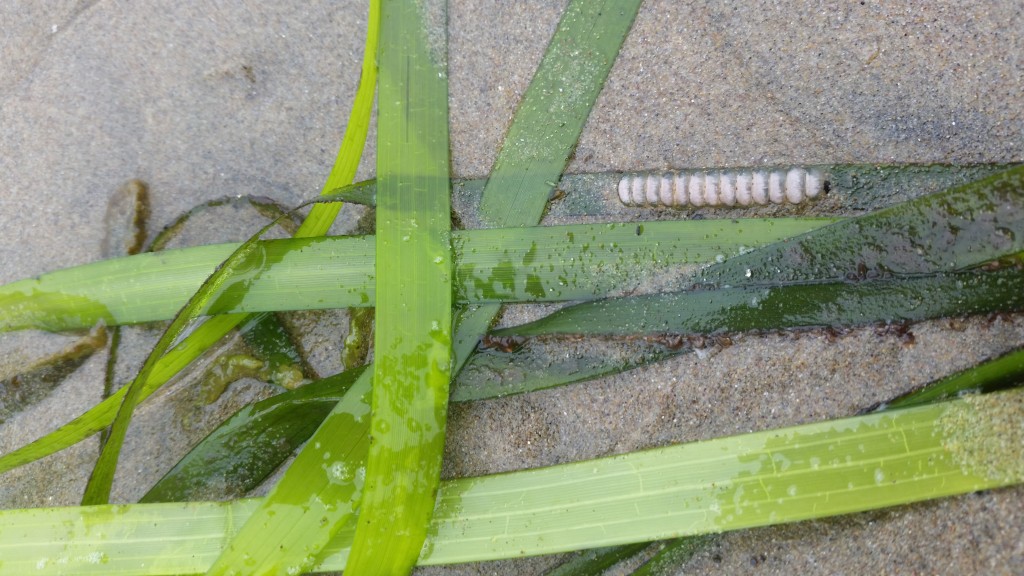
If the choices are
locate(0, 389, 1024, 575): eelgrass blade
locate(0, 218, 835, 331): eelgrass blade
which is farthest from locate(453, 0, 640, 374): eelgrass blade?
locate(0, 389, 1024, 575): eelgrass blade

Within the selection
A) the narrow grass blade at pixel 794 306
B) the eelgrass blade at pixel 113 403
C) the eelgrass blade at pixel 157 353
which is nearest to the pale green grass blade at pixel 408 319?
the narrow grass blade at pixel 794 306

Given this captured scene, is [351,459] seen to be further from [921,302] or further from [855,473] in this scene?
[921,302]

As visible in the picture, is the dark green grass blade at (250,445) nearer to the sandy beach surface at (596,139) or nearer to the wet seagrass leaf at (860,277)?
the sandy beach surface at (596,139)

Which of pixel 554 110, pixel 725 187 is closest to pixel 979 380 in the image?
pixel 725 187

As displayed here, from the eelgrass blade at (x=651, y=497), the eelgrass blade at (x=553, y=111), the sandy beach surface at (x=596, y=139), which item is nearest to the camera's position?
the eelgrass blade at (x=651, y=497)

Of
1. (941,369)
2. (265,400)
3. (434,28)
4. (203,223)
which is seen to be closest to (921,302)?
(941,369)

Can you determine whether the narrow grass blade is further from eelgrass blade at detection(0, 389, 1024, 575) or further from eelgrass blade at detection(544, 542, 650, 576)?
eelgrass blade at detection(544, 542, 650, 576)
